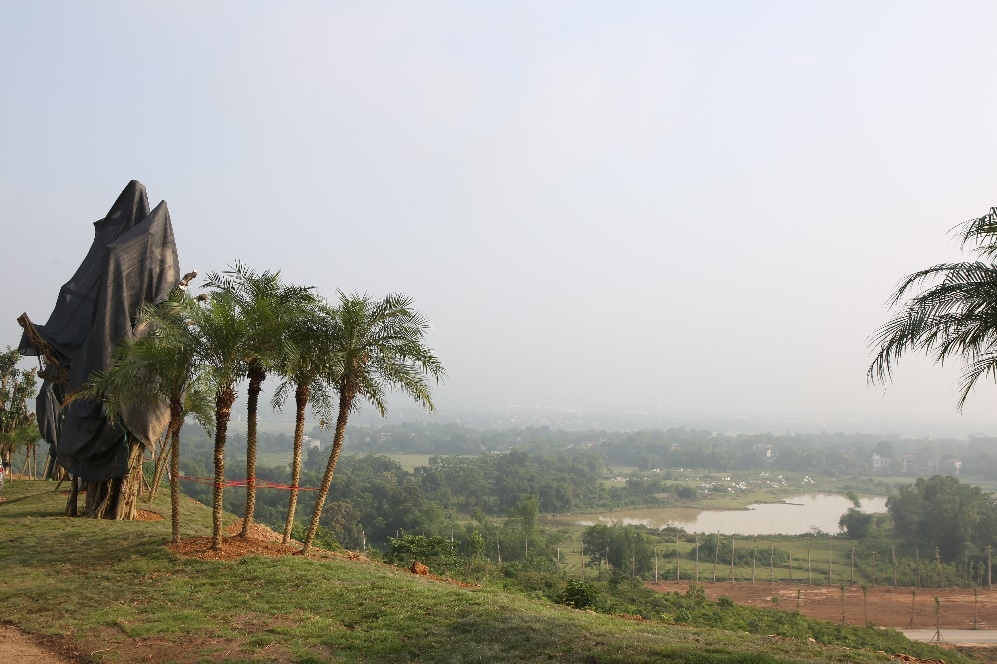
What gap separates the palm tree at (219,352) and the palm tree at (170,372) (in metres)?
0.14

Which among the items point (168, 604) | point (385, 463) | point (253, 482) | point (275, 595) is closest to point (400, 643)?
point (275, 595)

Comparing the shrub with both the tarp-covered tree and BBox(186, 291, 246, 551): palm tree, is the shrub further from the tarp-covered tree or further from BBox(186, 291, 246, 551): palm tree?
the tarp-covered tree

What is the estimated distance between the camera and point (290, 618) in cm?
830

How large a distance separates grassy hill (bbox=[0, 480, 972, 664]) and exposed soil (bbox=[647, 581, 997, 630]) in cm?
2249

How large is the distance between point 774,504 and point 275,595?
8299 centimetres

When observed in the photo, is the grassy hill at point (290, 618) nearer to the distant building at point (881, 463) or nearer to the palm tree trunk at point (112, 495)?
the palm tree trunk at point (112, 495)

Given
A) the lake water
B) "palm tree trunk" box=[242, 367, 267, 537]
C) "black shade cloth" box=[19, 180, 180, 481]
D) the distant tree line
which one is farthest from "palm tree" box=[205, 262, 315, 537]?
the distant tree line

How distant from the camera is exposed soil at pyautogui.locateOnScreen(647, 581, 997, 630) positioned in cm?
2658

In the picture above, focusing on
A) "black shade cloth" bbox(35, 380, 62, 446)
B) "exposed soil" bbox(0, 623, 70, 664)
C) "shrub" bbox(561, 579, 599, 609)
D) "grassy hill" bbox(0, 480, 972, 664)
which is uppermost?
"black shade cloth" bbox(35, 380, 62, 446)

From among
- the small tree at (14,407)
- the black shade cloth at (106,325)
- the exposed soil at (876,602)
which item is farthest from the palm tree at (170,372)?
the exposed soil at (876,602)

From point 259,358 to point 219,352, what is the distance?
638mm

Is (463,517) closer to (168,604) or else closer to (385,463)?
(385,463)

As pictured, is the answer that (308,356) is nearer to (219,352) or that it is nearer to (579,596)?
(219,352)

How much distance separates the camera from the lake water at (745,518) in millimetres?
61781
